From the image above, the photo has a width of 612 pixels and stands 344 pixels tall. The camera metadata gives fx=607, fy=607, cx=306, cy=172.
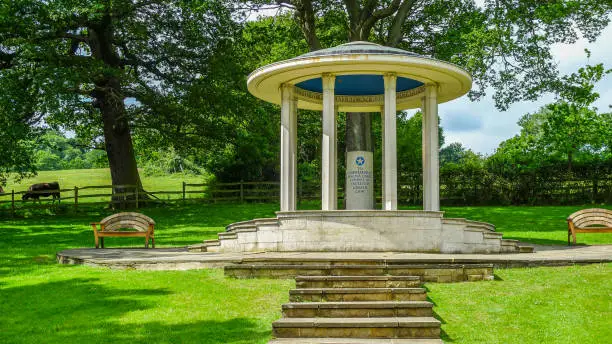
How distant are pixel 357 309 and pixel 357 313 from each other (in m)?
0.06

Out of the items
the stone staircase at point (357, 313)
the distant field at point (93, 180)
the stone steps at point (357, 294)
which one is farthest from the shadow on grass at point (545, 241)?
the distant field at point (93, 180)

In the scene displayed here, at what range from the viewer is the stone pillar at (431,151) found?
1498cm

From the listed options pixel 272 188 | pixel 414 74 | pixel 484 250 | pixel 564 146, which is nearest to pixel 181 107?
pixel 272 188

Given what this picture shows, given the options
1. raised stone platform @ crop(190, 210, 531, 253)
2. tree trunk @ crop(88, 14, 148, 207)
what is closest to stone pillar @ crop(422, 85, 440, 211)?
raised stone platform @ crop(190, 210, 531, 253)

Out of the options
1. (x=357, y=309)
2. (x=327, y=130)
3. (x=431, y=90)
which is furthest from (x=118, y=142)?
(x=357, y=309)

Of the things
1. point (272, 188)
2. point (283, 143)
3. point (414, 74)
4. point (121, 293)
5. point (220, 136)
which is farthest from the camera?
point (272, 188)

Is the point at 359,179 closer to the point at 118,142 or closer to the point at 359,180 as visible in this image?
the point at 359,180

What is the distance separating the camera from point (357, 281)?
9.20 m

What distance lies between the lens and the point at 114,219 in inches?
613

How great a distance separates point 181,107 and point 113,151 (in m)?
4.53

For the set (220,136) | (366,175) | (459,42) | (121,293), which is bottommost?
(121,293)

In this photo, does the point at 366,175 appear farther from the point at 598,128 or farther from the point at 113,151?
the point at 598,128

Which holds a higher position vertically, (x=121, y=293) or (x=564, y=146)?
(x=564, y=146)

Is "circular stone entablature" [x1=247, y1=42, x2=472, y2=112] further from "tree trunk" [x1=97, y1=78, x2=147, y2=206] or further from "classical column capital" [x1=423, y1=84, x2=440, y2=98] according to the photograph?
"tree trunk" [x1=97, y1=78, x2=147, y2=206]
